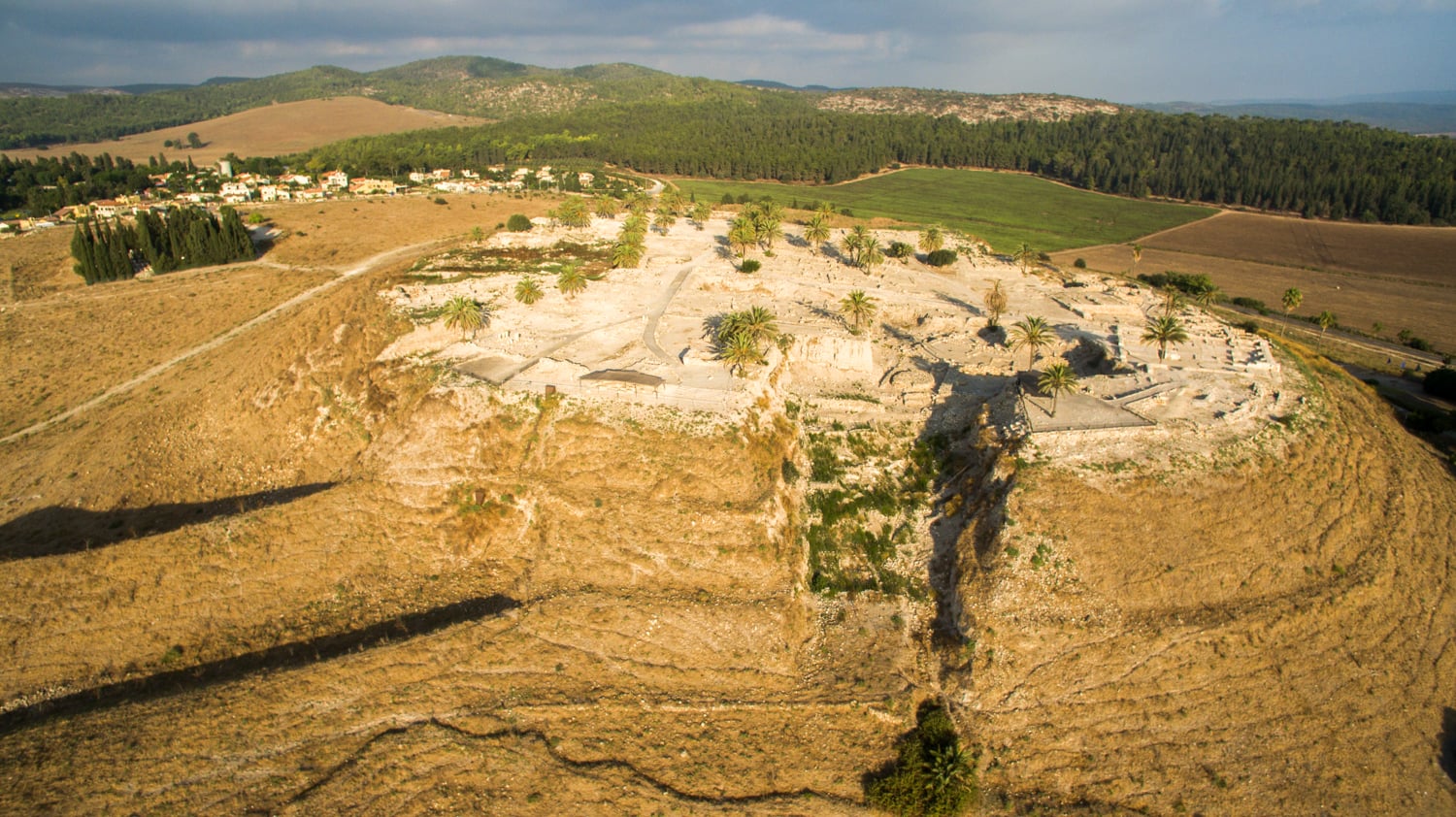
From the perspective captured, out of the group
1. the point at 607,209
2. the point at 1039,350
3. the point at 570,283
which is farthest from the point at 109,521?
the point at 607,209

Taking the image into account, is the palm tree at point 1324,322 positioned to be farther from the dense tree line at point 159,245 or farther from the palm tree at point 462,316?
the dense tree line at point 159,245

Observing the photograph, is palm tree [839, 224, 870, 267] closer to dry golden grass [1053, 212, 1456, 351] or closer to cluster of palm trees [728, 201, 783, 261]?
cluster of palm trees [728, 201, 783, 261]

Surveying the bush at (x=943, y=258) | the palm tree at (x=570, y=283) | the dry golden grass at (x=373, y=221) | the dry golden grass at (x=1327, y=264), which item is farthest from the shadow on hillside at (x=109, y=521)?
the dry golden grass at (x=1327, y=264)

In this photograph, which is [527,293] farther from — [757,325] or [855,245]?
[855,245]

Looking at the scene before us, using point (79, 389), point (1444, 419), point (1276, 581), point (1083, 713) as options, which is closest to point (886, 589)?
point (1083, 713)

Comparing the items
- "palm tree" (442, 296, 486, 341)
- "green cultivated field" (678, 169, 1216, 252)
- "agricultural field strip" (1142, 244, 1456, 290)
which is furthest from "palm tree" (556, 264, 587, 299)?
"agricultural field strip" (1142, 244, 1456, 290)

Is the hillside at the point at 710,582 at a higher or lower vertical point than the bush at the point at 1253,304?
lower
